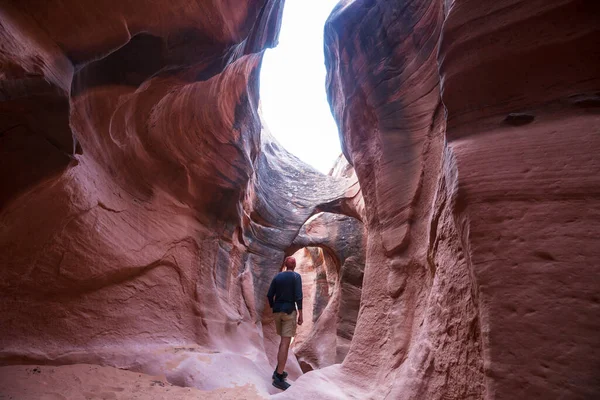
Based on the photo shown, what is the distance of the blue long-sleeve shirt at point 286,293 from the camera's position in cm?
516

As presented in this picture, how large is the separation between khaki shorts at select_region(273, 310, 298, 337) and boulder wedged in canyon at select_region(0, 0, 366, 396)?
2.35ft

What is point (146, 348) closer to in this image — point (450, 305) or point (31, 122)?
point (31, 122)

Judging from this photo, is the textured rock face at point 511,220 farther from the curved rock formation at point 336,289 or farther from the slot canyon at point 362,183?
the curved rock formation at point 336,289

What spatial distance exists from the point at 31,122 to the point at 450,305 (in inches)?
132

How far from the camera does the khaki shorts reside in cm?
507

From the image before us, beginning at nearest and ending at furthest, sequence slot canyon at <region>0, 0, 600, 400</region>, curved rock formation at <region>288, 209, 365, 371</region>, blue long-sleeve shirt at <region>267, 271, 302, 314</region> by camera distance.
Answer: slot canyon at <region>0, 0, 600, 400</region> → blue long-sleeve shirt at <region>267, 271, 302, 314</region> → curved rock formation at <region>288, 209, 365, 371</region>

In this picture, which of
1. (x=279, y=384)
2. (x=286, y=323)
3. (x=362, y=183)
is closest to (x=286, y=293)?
(x=286, y=323)

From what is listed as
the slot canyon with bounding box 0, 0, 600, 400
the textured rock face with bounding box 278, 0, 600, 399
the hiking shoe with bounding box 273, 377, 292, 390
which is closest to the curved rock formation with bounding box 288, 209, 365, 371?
the slot canyon with bounding box 0, 0, 600, 400

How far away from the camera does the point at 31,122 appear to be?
2.78m

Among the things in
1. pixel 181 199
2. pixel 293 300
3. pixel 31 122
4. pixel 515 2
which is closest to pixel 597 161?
pixel 515 2

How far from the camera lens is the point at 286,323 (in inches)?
202

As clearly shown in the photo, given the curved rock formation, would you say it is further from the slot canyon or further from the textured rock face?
the textured rock face

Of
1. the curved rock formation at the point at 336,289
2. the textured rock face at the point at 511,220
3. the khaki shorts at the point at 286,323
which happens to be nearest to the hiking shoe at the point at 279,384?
the khaki shorts at the point at 286,323

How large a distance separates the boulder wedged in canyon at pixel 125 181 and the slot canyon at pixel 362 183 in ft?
0.07
